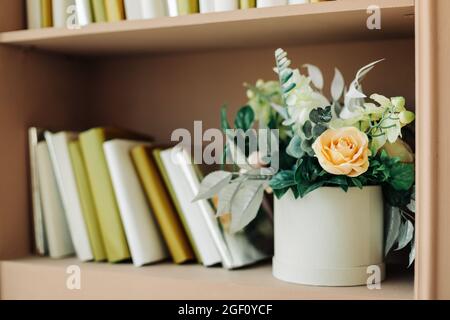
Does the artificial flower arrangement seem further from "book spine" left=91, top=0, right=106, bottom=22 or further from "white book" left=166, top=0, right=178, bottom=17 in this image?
"book spine" left=91, top=0, right=106, bottom=22

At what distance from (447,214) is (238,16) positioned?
0.45 metres

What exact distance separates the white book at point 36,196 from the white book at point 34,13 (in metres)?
0.21

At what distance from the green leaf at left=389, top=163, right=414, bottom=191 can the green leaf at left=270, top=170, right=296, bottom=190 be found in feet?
0.53

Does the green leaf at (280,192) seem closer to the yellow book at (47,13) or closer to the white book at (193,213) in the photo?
the white book at (193,213)

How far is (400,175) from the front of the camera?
941mm

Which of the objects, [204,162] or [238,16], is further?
[204,162]

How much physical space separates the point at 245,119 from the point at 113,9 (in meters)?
0.32

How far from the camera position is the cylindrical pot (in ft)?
3.13

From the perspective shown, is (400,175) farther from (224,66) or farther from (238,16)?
(224,66)

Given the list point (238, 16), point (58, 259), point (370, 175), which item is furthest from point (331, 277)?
point (58, 259)

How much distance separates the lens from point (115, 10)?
1084 mm

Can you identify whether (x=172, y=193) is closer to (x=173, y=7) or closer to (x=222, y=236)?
(x=222, y=236)

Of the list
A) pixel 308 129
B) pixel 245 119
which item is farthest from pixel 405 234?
pixel 245 119

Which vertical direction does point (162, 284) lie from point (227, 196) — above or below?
below
